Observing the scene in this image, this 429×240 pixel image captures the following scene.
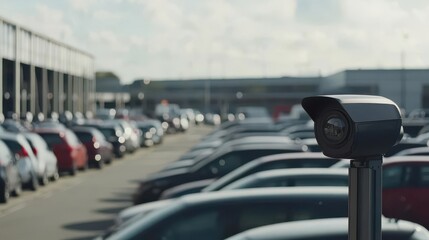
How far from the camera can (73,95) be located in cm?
7700

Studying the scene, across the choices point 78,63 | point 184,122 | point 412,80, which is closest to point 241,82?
point 78,63

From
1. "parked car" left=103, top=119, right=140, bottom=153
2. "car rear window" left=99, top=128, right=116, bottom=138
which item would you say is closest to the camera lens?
"car rear window" left=99, top=128, right=116, bottom=138

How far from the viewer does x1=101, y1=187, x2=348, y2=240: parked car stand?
→ 6457 millimetres

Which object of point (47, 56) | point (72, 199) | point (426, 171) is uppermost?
point (47, 56)

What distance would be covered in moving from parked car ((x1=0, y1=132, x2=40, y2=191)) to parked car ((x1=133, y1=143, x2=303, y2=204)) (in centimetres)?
504

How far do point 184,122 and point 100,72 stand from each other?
327 ft

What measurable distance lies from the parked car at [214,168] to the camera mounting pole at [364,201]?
10714mm

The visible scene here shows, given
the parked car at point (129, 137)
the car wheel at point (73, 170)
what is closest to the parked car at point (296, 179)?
the car wheel at point (73, 170)

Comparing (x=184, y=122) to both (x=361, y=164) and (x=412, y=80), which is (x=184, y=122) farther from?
(x=361, y=164)

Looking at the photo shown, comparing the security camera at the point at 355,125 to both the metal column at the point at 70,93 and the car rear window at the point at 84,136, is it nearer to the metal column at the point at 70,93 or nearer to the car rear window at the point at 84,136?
the car rear window at the point at 84,136

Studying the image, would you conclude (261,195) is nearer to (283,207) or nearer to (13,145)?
(283,207)

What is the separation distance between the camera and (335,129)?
10.1 feet

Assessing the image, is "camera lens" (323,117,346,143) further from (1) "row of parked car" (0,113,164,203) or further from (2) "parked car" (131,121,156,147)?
(2) "parked car" (131,121,156,147)

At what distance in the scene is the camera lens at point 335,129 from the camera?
3047 mm
